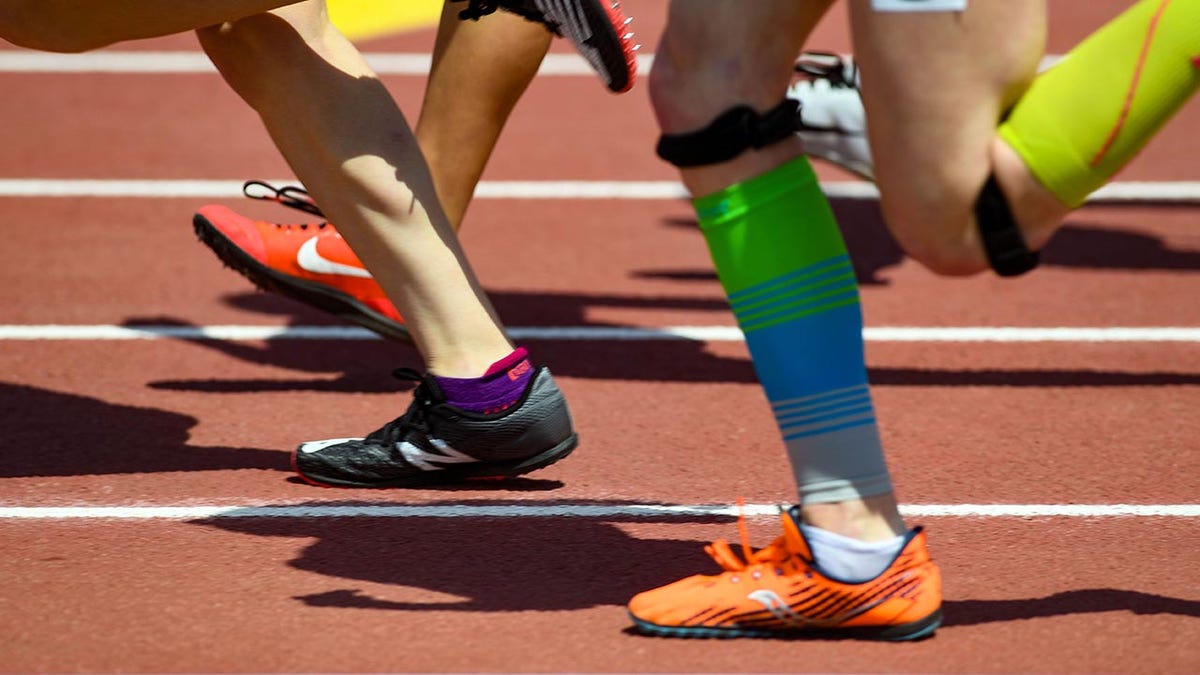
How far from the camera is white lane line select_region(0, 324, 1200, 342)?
187 inches

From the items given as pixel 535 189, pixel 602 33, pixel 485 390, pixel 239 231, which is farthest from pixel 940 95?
pixel 535 189

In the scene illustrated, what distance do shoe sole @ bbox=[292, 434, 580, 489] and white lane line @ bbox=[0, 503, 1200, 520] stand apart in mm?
99

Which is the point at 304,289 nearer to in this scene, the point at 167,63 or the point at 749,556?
the point at 749,556

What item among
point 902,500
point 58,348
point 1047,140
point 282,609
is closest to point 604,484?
point 902,500

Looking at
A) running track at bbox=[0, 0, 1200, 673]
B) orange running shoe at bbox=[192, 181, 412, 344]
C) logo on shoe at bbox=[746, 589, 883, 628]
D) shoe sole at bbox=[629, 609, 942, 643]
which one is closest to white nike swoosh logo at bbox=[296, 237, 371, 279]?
orange running shoe at bbox=[192, 181, 412, 344]

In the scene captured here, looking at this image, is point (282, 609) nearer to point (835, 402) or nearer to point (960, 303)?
point (835, 402)

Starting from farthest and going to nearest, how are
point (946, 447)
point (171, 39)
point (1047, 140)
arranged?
point (171, 39), point (946, 447), point (1047, 140)

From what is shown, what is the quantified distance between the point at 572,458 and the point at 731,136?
138cm

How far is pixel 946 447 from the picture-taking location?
151 inches

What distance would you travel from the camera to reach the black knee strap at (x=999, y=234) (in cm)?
255

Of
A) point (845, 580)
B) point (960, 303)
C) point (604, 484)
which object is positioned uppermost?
point (845, 580)

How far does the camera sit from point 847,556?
2.65 m

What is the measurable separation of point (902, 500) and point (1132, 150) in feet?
3.74

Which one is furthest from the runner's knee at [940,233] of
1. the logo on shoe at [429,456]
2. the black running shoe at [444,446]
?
the logo on shoe at [429,456]
